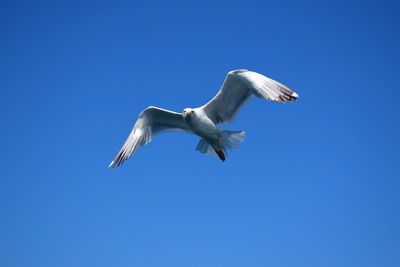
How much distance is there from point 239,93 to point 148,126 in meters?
2.71

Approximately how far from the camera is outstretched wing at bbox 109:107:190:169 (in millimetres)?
11572

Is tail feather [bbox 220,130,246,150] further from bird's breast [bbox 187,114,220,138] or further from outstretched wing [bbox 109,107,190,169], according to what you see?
outstretched wing [bbox 109,107,190,169]

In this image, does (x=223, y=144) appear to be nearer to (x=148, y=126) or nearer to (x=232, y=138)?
(x=232, y=138)

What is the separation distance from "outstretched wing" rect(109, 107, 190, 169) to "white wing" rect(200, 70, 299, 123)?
980 millimetres

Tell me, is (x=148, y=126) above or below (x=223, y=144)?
above

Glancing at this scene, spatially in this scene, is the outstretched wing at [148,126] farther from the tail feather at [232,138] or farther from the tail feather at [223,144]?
the tail feather at [232,138]

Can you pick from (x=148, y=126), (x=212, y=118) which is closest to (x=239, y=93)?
(x=212, y=118)

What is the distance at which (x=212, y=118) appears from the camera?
11.5 meters

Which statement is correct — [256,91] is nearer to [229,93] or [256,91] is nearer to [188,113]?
[229,93]

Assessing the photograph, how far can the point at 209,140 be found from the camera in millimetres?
11586

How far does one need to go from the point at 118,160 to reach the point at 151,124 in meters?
1.42

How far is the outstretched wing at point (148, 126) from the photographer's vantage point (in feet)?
38.0

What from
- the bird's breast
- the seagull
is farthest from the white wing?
the bird's breast

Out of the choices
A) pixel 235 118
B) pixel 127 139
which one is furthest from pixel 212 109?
pixel 127 139
